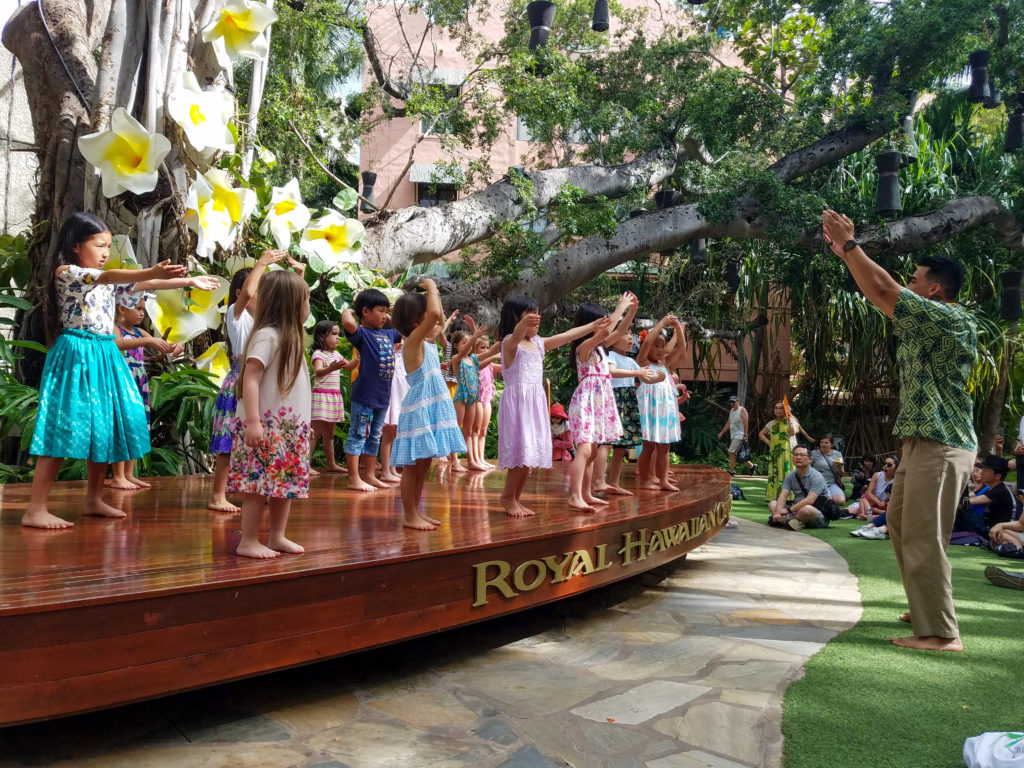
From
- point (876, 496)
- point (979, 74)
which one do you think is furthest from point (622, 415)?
point (979, 74)

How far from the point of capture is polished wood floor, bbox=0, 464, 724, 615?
2.64 m

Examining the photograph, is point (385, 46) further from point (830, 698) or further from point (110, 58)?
point (830, 698)

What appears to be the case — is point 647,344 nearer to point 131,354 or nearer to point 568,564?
point 568,564

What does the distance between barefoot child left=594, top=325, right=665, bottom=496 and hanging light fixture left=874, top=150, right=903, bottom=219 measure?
210 inches

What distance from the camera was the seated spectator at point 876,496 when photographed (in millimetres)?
9398

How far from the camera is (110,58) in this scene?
6629mm

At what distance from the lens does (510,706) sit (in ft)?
10.3

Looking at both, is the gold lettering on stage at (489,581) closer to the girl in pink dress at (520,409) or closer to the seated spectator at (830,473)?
the girl in pink dress at (520,409)

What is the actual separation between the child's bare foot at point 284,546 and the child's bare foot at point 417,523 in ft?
2.49

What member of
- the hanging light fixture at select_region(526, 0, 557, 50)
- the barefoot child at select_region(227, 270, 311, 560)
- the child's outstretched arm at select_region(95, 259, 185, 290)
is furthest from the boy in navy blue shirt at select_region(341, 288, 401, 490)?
the hanging light fixture at select_region(526, 0, 557, 50)

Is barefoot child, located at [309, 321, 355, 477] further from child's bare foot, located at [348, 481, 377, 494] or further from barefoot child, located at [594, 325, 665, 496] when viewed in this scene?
barefoot child, located at [594, 325, 665, 496]

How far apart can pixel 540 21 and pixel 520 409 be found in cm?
781

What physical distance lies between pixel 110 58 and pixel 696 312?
12.1 m

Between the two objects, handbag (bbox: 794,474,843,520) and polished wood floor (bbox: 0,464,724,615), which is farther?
handbag (bbox: 794,474,843,520)
